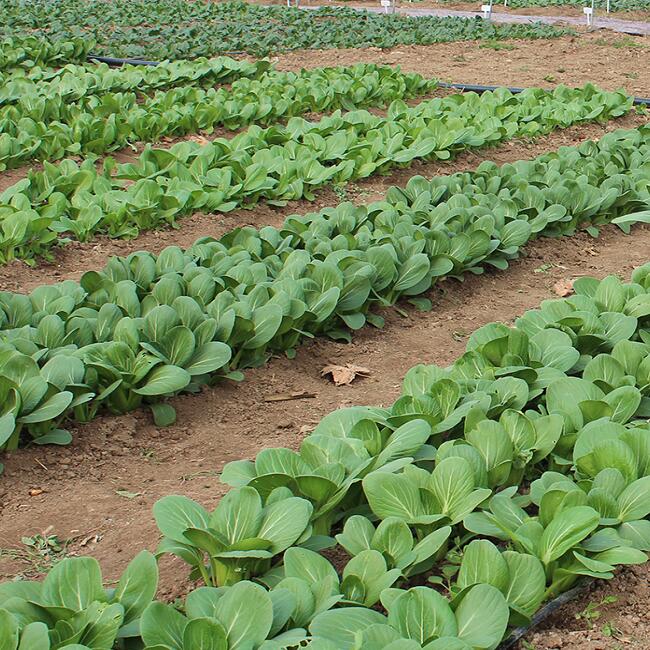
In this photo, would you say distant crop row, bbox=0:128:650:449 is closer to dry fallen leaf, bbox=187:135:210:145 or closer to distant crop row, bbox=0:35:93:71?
dry fallen leaf, bbox=187:135:210:145

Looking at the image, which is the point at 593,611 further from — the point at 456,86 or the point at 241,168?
the point at 456,86

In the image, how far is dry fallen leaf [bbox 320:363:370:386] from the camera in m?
4.49

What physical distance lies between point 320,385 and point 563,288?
197cm

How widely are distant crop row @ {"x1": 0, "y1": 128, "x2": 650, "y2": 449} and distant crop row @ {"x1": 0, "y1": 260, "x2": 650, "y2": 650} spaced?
3.03 feet

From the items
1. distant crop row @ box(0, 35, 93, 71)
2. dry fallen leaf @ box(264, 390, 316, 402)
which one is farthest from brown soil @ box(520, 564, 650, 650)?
distant crop row @ box(0, 35, 93, 71)

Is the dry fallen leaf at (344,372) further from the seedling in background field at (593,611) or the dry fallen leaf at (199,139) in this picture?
the dry fallen leaf at (199,139)

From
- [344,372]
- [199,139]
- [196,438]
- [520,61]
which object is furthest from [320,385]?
[520,61]

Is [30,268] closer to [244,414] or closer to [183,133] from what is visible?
[244,414]

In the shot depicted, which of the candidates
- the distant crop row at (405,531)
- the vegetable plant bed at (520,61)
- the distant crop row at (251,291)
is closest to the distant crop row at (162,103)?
the vegetable plant bed at (520,61)

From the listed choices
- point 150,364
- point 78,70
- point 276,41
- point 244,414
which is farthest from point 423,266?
point 276,41

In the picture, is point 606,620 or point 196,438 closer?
point 606,620

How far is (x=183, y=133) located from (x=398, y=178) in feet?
7.63

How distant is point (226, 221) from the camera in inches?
261

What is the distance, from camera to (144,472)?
12.0 feet
